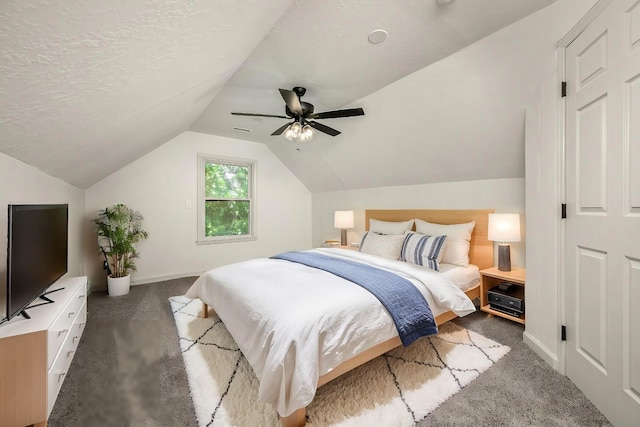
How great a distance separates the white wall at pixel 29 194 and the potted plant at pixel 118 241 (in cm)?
31

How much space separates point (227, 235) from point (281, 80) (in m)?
3.01

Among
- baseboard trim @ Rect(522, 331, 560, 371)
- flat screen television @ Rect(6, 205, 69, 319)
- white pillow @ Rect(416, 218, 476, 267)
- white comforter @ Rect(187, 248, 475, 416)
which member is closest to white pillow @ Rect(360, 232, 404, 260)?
white pillow @ Rect(416, 218, 476, 267)

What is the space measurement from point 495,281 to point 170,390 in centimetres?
311

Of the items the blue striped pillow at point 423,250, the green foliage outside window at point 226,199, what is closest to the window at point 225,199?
the green foliage outside window at point 226,199

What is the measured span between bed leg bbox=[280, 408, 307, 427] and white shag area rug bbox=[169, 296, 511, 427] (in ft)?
0.20

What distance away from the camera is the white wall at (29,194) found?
60.7 inches

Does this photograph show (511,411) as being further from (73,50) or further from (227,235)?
(227,235)

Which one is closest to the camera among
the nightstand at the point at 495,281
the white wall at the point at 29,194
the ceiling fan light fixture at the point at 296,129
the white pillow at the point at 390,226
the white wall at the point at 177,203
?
the white wall at the point at 29,194

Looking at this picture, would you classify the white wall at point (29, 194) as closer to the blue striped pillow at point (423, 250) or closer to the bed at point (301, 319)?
the bed at point (301, 319)

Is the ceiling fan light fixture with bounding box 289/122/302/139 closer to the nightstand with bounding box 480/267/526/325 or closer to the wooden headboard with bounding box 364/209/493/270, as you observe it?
the wooden headboard with bounding box 364/209/493/270

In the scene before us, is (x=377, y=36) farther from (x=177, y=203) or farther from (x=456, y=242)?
(x=177, y=203)

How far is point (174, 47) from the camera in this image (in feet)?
4.14

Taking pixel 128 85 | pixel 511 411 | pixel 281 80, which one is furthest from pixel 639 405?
pixel 281 80

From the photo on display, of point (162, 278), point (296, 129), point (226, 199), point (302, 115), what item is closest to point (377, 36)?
point (302, 115)
